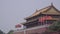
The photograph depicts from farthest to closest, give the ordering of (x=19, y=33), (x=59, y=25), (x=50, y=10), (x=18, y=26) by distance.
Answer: (x=18, y=26)
(x=19, y=33)
(x=50, y=10)
(x=59, y=25)

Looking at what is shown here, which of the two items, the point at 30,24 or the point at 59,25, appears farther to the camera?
the point at 30,24

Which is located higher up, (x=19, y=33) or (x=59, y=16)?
(x=59, y=16)

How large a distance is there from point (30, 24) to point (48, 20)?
196 inches

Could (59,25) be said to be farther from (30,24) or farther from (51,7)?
(30,24)

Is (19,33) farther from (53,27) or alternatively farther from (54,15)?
(53,27)

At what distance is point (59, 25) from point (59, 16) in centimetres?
728

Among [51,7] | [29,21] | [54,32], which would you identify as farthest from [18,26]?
[54,32]

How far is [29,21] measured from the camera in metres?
25.7

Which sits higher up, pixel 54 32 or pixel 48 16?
pixel 48 16

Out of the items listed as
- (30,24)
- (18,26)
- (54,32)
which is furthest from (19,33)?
(54,32)

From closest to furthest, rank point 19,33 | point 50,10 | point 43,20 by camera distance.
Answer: point 43,20 → point 50,10 → point 19,33

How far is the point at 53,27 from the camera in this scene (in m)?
15.0

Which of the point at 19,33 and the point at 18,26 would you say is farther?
the point at 18,26

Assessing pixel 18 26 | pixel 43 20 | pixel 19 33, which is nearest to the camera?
pixel 43 20
